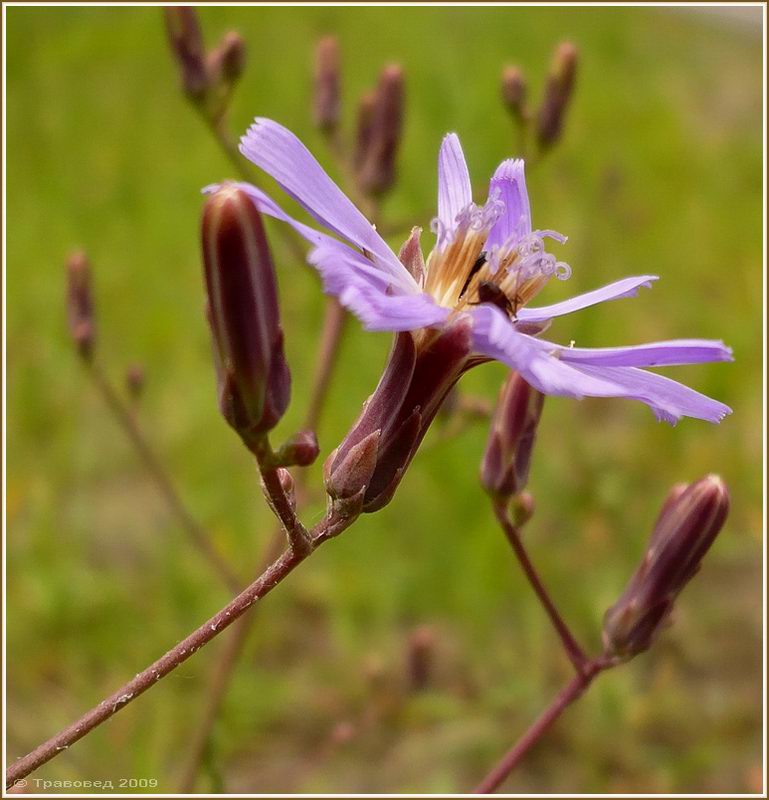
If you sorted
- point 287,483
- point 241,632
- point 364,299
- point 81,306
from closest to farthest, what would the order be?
point 364,299 < point 287,483 < point 241,632 < point 81,306

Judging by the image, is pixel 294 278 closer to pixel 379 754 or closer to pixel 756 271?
pixel 379 754

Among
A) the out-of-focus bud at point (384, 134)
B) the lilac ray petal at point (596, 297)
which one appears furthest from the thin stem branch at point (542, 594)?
the out-of-focus bud at point (384, 134)

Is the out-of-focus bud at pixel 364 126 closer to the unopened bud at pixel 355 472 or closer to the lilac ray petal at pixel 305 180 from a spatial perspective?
the lilac ray petal at pixel 305 180

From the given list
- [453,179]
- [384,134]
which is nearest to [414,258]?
[453,179]

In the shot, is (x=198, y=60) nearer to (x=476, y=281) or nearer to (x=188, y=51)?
(x=188, y=51)

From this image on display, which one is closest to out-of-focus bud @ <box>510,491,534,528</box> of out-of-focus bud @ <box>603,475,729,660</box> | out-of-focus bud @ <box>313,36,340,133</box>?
out-of-focus bud @ <box>603,475,729,660</box>

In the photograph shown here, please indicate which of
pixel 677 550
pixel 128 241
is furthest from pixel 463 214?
pixel 128 241
